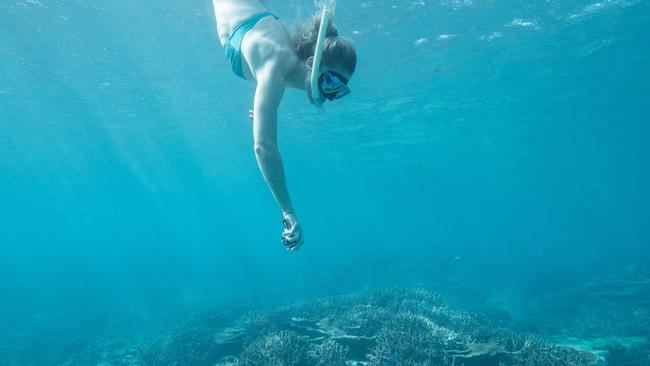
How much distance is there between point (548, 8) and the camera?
14914 millimetres

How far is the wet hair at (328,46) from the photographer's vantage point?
116 inches

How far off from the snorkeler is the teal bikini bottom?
0.01 meters

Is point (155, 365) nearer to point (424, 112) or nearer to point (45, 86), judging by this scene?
point (45, 86)

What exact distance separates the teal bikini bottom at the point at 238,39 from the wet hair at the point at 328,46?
1.84 ft

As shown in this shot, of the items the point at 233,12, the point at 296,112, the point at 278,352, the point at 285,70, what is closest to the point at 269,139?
the point at 285,70

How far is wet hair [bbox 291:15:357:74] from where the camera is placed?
9.71 feet

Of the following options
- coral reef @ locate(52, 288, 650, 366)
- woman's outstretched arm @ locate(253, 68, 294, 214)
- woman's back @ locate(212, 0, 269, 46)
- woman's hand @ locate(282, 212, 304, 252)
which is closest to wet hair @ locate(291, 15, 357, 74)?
woman's outstretched arm @ locate(253, 68, 294, 214)

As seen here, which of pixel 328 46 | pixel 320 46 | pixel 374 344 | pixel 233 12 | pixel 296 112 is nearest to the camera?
pixel 320 46

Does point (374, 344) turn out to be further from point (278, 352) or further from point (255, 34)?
point (255, 34)

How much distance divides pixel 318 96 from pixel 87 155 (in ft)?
148

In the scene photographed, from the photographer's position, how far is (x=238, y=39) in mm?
3688

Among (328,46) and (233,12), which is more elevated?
(233,12)

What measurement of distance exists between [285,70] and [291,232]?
132 centimetres

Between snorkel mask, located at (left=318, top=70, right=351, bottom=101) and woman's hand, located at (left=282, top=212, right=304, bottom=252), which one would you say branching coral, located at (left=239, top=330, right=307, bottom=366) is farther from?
snorkel mask, located at (left=318, top=70, right=351, bottom=101)
